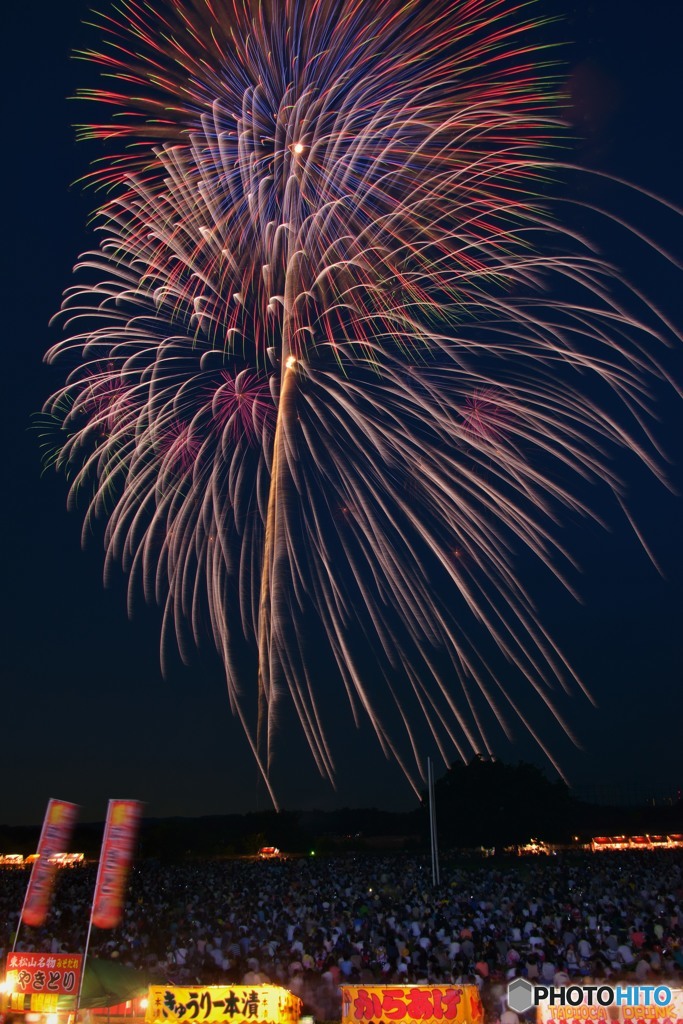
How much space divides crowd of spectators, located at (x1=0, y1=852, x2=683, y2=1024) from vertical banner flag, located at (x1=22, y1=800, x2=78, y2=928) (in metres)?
1.14

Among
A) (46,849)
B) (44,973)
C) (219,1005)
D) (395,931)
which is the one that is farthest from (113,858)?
(395,931)

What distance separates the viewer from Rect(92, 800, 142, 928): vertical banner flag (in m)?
13.6

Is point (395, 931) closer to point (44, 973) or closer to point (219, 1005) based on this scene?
point (44, 973)

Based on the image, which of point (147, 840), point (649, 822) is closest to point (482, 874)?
point (147, 840)

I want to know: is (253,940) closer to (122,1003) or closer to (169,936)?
(169,936)

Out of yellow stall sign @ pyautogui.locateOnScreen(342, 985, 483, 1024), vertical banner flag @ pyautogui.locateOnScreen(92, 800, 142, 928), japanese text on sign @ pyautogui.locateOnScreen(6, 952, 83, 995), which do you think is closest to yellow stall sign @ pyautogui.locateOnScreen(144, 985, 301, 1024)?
yellow stall sign @ pyautogui.locateOnScreen(342, 985, 483, 1024)

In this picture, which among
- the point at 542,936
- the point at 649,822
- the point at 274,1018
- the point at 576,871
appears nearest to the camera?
the point at 274,1018

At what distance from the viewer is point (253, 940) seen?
64.8 ft

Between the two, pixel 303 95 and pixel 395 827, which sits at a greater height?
pixel 303 95

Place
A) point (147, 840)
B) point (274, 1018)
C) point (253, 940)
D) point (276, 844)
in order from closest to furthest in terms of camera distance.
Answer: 1. point (274, 1018)
2. point (253, 940)
3. point (147, 840)
4. point (276, 844)

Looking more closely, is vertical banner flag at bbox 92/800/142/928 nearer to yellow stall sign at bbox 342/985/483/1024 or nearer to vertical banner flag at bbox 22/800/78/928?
vertical banner flag at bbox 22/800/78/928

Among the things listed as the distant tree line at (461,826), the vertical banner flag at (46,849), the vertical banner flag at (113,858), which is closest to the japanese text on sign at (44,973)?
the vertical banner flag at (113,858)

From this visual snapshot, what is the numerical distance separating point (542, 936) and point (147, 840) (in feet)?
178

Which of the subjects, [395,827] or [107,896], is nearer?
[107,896]
